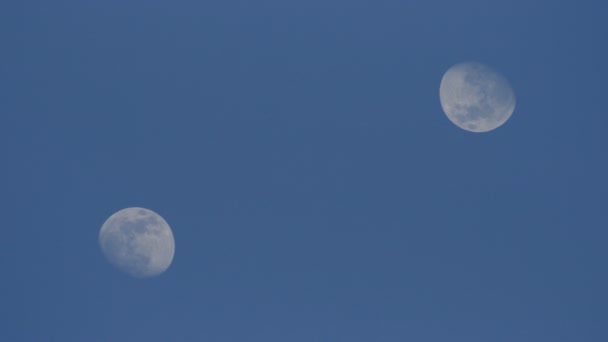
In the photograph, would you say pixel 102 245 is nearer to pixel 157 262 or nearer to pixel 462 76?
pixel 157 262

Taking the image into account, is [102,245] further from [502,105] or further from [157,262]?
[502,105]

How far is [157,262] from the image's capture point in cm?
1394

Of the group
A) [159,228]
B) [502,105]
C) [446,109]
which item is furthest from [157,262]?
[502,105]

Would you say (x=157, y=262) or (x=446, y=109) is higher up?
(x=446, y=109)

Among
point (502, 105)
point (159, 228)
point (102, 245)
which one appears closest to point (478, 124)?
point (502, 105)

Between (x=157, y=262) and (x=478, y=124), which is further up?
(x=478, y=124)

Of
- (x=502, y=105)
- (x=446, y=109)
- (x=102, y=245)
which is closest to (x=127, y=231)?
(x=102, y=245)

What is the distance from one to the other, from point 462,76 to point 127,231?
7.36 meters

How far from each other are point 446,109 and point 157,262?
21.2 ft

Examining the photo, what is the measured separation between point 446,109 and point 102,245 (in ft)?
23.9

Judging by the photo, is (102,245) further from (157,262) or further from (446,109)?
(446,109)

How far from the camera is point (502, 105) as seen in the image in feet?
48.2

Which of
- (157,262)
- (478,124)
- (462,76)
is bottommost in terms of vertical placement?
(157,262)

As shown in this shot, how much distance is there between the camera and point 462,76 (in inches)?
583
